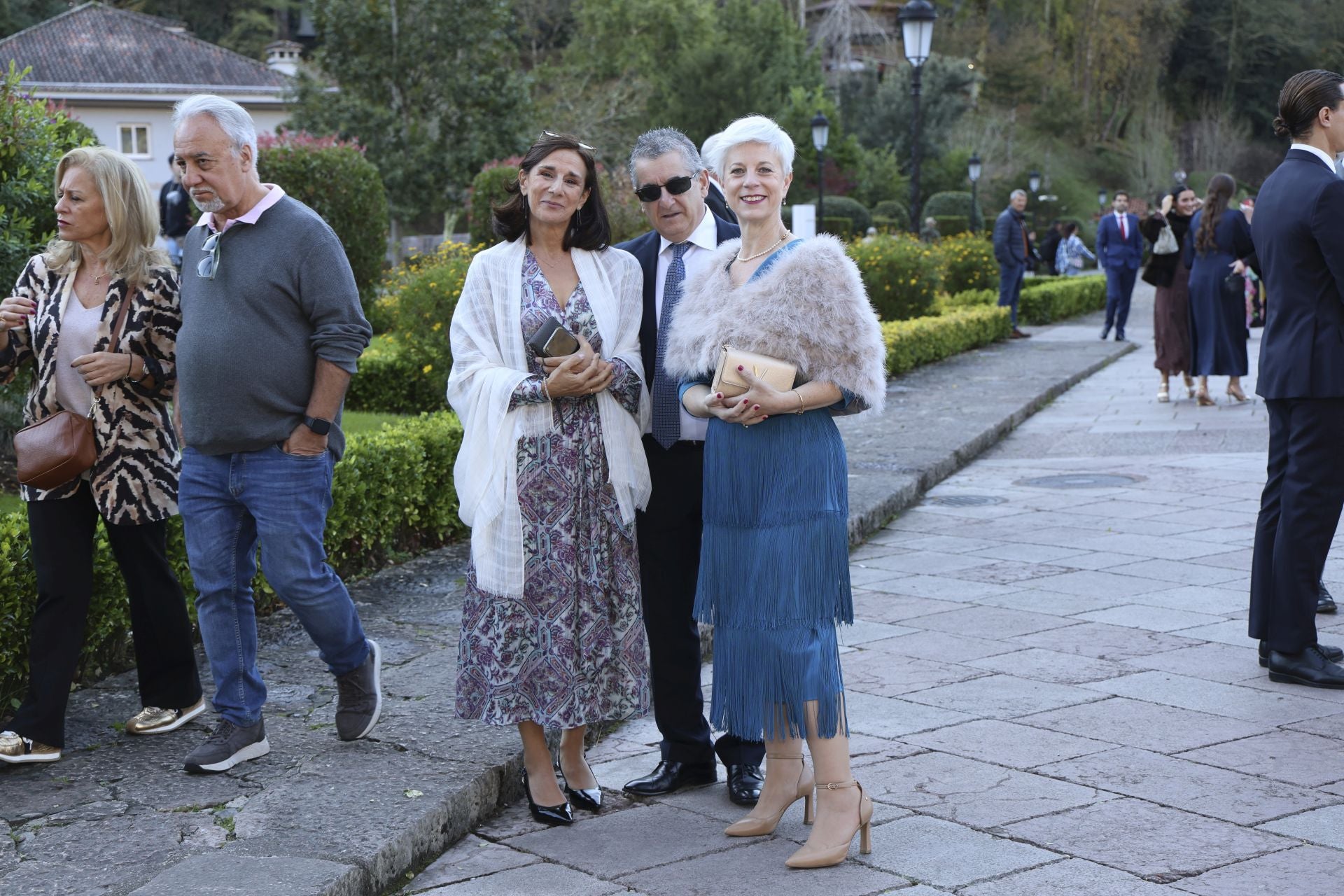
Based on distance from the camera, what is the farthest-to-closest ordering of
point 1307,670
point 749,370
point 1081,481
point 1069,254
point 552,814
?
1. point 1069,254
2. point 1081,481
3. point 1307,670
4. point 552,814
5. point 749,370

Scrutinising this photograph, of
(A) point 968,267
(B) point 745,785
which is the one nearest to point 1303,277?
(B) point 745,785

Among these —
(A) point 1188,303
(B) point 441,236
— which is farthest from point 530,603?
(B) point 441,236

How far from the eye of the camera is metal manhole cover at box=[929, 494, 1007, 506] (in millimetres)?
8328

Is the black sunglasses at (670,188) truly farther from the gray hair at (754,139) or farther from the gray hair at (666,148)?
the gray hair at (754,139)

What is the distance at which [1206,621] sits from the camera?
552 cm

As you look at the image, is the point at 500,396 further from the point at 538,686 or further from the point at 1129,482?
the point at 1129,482

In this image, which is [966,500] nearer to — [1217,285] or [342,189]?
→ [1217,285]

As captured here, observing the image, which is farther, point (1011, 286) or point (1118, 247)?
point (1011, 286)

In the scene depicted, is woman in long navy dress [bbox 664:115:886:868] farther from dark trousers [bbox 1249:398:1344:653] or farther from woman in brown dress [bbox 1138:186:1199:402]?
woman in brown dress [bbox 1138:186:1199:402]

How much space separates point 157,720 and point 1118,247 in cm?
1570

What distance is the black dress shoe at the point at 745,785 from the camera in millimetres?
3793

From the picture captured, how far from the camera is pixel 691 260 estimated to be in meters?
3.75

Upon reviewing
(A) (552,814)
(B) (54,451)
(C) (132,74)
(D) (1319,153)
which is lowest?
(A) (552,814)

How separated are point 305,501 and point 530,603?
28.7 inches
